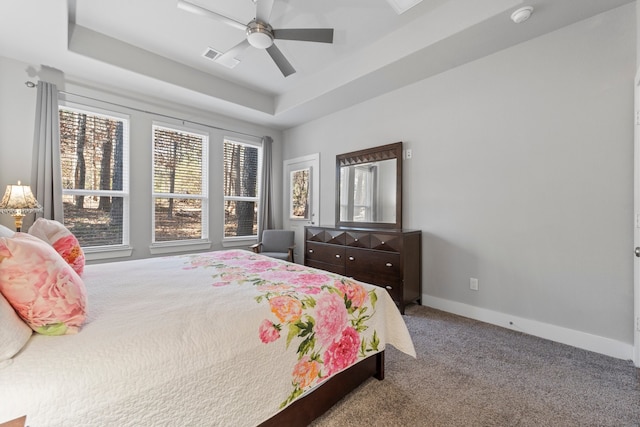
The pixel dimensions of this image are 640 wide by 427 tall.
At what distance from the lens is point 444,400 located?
161 cm

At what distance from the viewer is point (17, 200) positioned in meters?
2.49

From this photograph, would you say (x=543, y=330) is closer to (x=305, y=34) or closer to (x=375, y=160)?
(x=375, y=160)

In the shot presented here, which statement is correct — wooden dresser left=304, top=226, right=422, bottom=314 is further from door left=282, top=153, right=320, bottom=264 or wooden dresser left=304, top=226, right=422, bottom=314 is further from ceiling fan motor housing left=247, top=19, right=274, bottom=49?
ceiling fan motor housing left=247, top=19, right=274, bottom=49

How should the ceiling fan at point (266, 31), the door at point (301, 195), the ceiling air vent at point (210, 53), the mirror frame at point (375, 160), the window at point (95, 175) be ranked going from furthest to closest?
the door at point (301, 195) → the mirror frame at point (375, 160) → the window at point (95, 175) → the ceiling air vent at point (210, 53) → the ceiling fan at point (266, 31)

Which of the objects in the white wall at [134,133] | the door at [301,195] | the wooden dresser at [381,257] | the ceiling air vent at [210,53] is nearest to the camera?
the white wall at [134,133]

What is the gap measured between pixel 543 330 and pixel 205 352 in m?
2.84

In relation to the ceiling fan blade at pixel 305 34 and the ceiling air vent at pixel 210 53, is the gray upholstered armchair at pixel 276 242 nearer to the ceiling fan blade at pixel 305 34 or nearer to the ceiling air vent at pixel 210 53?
the ceiling air vent at pixel 210 53

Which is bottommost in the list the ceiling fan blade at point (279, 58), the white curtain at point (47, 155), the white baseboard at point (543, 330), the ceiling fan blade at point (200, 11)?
the white baseboard at point (543, 330)

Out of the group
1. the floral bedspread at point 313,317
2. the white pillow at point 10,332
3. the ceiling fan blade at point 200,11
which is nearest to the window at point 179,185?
the ceiling fan blade at point 200,11

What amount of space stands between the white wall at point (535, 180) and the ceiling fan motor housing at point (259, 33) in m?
1.91

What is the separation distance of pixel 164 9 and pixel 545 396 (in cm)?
415

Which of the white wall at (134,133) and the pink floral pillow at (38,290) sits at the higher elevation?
the white wall at (134,133)

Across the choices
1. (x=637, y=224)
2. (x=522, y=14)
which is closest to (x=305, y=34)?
(x=522, y=14)

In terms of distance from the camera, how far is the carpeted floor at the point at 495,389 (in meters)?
1.47
